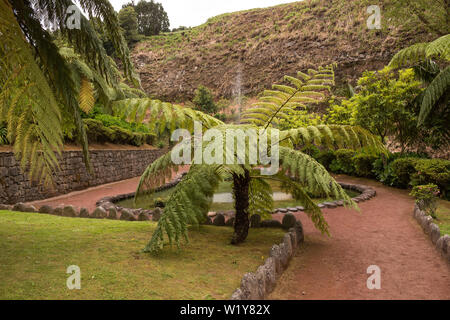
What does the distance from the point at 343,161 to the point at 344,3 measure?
2420cm

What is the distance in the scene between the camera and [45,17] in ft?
10.6

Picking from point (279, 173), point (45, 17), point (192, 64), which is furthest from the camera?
point (192, 64)

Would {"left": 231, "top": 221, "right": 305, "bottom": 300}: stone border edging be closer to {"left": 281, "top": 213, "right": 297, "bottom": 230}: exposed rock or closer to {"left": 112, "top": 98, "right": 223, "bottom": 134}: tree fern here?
{"left": 281, "top": 213, "right": 297, "bottom": 230}: exposed rock

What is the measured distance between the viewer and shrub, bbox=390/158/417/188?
764 cm

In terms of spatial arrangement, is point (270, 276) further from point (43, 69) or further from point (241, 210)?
point (43, 69)

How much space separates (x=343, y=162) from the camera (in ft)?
39.4

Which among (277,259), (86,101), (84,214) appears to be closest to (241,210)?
(277,259)

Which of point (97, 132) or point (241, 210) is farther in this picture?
point (97, 132)

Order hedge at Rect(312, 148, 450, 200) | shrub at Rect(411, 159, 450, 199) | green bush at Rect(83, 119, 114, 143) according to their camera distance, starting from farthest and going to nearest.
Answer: green bush at Rect(83, 119, 114, 143)
hedge at Rect(312, 148, 450, 200)
shrub at Rect(411, 159, 450, 199)

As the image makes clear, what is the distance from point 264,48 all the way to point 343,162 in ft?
76.4

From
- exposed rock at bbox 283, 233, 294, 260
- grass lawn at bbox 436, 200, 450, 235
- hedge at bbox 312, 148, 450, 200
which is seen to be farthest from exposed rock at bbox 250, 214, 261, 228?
grass lawn at bbox 436, 200, 450, 235

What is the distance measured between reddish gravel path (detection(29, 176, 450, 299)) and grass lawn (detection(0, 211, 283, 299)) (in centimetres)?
44

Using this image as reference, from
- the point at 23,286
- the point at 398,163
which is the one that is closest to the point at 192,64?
the point at 398,163
